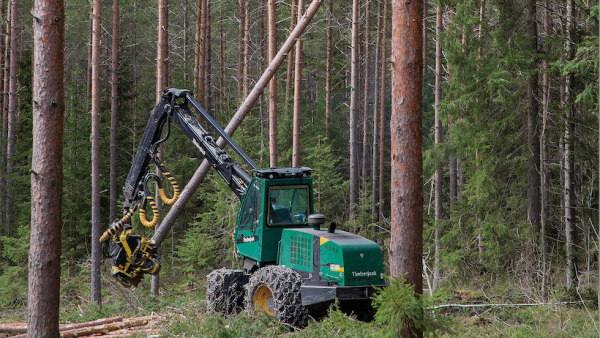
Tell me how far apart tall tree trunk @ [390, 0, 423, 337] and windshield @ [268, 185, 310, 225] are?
322 cm

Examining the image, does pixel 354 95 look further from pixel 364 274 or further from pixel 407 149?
pixel 407 149

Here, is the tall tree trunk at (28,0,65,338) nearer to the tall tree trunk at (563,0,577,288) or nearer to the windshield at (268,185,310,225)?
the windshield at (268,185,310,225)

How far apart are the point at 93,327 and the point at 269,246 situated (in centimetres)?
335

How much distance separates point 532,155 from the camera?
12.4m

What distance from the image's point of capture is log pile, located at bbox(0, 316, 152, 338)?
8977mm

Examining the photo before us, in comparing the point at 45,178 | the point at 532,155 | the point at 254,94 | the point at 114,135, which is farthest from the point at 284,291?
the point at 114,135

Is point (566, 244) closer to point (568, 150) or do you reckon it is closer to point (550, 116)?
point (568, 150)

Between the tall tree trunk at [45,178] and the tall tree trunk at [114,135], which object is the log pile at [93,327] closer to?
the tall tree trunk at [45,178]

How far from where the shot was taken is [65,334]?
870 cm

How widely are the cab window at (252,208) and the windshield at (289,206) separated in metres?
0.25

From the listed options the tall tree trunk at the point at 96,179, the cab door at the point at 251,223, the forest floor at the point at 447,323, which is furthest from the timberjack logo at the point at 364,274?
the tall tree trunk at the point at 96,179

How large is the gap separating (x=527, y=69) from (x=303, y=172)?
5.92 meters

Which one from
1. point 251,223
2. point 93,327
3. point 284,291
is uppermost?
point 251,223

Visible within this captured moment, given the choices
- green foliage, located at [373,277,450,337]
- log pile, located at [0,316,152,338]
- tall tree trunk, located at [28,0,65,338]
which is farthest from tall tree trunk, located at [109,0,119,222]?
green foliage, located at [373,277,450,337]
